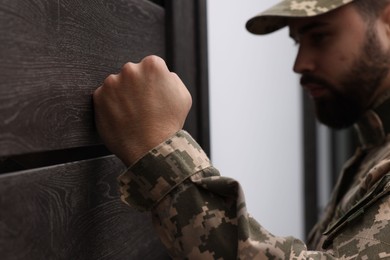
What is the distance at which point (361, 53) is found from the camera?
120 cm

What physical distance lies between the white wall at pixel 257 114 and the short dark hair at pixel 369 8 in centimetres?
33

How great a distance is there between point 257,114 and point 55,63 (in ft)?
3.30

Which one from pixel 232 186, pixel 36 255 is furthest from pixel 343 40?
pixel 36 255

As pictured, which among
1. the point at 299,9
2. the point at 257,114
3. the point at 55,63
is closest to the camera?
the point at 55,63

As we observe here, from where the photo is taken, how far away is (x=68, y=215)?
692 millimetres

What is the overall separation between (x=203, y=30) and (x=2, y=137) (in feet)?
2.23

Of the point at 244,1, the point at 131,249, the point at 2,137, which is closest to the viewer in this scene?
the point at 2,137

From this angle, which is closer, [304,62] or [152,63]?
[152,63]

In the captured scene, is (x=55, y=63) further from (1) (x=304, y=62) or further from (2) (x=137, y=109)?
(1) (x=304, y=62)

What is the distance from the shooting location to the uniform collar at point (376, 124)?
119 centimetres

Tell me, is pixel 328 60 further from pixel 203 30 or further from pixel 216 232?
pixel 216 232

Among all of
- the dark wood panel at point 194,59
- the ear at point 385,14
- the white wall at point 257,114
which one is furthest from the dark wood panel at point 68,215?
the ear at point 385,14

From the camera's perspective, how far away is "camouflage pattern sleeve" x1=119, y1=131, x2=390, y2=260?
0.69 m

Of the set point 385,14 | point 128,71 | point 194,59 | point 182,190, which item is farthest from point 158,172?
point 385,14
